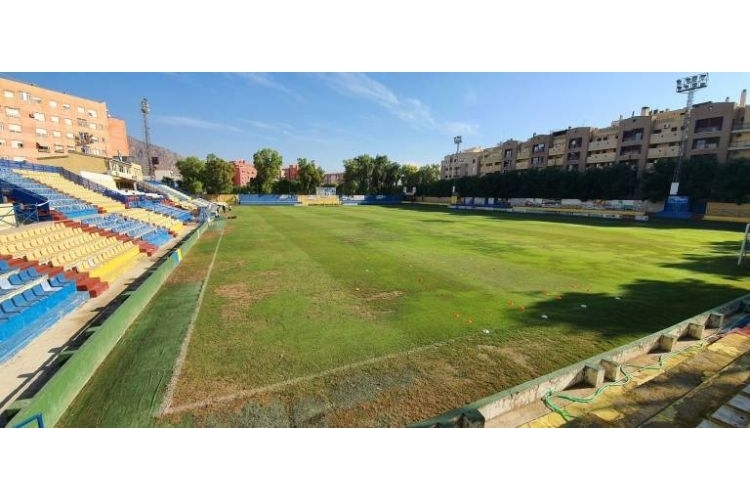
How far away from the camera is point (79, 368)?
514 cm

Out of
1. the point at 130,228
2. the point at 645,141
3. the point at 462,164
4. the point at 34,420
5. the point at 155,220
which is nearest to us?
the point at 34,420

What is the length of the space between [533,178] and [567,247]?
45.9 m

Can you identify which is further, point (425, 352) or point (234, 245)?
point (234, 245)

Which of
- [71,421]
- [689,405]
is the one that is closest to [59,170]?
[71,421]

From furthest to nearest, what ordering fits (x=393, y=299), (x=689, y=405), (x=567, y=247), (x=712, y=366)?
(x=567, y=247), (x=393, y=299), (x=712, y=366), (x=689, y=405)

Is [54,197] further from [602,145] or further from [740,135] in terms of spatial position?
[740,135]

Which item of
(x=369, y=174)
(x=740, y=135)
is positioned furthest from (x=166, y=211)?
(x=740, y=135)

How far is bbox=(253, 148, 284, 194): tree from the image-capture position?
75250 millimetres

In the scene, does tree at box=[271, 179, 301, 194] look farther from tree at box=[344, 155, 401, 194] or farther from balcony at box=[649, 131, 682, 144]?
balcony at box=[649, 131, 682, 144]

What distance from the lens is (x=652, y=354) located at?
6.01m

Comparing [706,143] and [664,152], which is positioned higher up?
[706,143]

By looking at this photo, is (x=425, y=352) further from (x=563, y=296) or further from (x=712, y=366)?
(x=563, y=296)

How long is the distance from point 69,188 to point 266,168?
178ft

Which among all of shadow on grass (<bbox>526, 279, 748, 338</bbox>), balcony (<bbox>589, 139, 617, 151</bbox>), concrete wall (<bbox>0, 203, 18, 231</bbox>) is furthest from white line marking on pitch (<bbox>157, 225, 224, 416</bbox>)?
balcony (<bbox>589, 139, 617, 151</bbox>)
